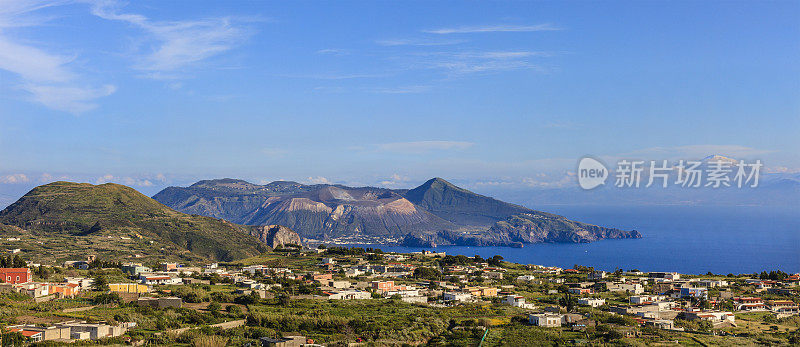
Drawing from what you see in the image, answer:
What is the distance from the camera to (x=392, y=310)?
143ft

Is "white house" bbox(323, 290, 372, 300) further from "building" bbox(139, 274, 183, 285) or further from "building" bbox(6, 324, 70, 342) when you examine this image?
"building" bbox(6, 324, 70, 342)

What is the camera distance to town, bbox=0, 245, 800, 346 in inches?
1309

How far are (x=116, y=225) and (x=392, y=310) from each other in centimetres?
9958

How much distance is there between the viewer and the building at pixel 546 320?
3775 centimetres

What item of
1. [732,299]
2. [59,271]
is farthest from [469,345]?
[59,271]

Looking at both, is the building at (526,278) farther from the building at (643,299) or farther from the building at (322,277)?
the building at (322,277)

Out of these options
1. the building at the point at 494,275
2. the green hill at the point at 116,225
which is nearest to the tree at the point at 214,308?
the building at the point at 494,275

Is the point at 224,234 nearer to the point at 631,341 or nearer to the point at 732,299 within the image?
the point at 732,299

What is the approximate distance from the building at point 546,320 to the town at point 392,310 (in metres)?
0.08

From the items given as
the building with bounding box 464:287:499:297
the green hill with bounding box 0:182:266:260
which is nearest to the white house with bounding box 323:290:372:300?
the building with bounding box 464:287:499:297

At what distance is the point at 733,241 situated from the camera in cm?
19750

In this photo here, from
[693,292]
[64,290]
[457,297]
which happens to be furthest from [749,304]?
[64,290]

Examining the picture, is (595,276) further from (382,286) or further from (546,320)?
(546,320)

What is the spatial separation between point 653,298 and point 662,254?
437ft
